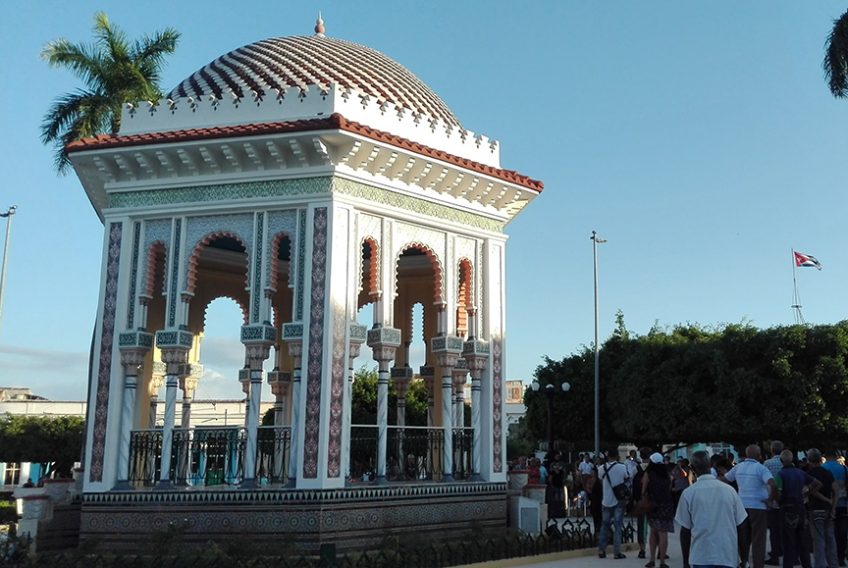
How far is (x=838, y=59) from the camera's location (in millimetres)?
24250

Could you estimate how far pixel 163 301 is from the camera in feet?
58.1

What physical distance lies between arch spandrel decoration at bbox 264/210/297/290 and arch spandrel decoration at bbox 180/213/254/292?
359 mm

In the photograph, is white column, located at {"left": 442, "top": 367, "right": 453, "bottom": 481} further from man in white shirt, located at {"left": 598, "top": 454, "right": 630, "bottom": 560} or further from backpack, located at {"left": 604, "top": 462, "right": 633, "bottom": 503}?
backpack, located at {"left": 604, "top": 462, "right": 633, "bottom": 503}

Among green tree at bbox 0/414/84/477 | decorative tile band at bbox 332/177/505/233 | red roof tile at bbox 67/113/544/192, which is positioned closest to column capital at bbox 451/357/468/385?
decorative tile band at bbox 332/177/505/233

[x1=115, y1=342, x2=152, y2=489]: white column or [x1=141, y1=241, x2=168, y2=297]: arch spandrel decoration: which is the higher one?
[x1=141, y1=241, x2=168, y2=297]: arch spandrel decoration

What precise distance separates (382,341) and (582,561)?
4697 mm

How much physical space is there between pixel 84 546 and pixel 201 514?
174 cm

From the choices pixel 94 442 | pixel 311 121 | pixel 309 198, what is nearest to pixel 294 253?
pixel 309 198

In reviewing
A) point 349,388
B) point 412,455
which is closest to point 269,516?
point 349,388

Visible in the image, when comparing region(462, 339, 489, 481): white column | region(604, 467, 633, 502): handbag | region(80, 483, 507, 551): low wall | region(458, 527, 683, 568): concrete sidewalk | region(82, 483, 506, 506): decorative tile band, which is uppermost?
region(462, 339, 489, 481): white column

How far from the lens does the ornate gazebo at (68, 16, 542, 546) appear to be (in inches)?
551

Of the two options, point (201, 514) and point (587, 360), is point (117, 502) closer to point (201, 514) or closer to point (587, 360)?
point (201, 514)

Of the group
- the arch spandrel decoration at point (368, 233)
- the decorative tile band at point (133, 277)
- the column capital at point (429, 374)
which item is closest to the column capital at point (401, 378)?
A: the column capital at point (429, 374)

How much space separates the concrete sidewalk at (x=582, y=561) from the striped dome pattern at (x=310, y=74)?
312 inches
